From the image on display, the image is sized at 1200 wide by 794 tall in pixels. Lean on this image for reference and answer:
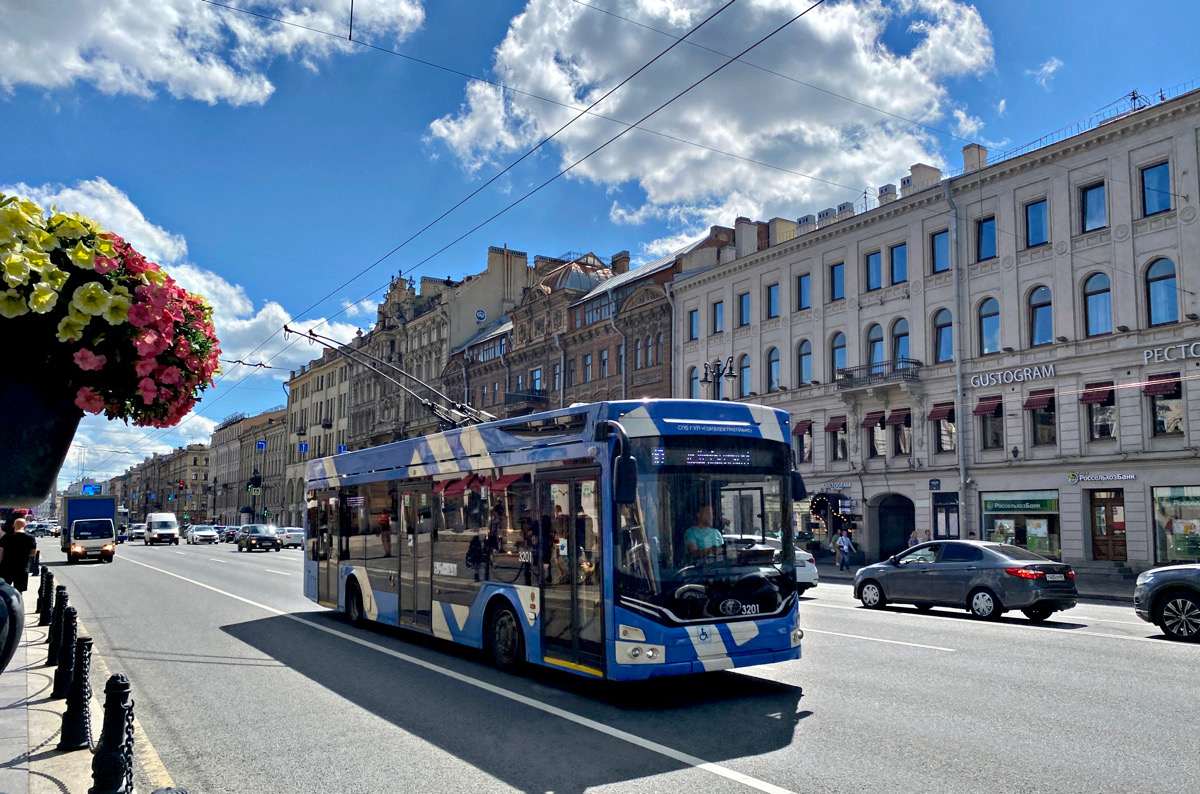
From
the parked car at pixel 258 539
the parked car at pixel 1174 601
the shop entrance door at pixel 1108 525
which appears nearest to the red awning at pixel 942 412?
the shop entrance door at pixel 1108 525

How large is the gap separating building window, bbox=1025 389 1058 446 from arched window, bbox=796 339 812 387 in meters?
10.2

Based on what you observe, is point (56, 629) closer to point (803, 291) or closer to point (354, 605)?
point (354, 605)

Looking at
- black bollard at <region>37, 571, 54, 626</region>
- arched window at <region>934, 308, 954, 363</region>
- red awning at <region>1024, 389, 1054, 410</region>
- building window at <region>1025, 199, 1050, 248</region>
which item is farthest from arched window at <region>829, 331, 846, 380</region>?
black bollard at <region>37, 571, 54, 626</region>

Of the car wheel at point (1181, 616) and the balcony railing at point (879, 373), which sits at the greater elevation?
the balcony railing at point (879, 373)

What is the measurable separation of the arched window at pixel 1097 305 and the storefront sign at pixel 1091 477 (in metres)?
4.28

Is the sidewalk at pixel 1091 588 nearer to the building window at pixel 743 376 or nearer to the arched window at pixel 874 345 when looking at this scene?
the arched window at pixel 874 345

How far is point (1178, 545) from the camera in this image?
27.0 meters

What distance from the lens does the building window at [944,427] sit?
109 ft

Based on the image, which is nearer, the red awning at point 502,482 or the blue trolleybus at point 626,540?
the blue trolleybus at point 626,540

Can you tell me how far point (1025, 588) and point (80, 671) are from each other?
14.0 meters

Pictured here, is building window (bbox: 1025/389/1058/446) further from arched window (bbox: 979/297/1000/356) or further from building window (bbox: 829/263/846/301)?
building window (bbox: 829/263/846/301)

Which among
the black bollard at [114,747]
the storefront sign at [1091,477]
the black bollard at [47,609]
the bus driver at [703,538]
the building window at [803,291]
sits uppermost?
the building window at [803,291]

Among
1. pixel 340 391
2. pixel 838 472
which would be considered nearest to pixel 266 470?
pixel 340 391

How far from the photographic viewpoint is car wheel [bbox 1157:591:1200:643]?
13.1 metres
